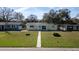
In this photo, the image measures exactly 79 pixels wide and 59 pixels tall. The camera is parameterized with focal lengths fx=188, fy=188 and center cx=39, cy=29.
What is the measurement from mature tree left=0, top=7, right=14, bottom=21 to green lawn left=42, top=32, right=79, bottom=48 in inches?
36.9

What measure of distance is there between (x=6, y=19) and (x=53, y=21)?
115 centimetres

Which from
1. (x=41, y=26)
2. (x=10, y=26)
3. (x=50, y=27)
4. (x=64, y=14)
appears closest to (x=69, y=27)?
(x=64, y=14)

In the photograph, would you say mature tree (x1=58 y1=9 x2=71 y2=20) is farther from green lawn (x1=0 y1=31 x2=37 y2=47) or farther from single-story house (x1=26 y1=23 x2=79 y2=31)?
green lawn (x1=0 y1=31 x2=37 y2=47)

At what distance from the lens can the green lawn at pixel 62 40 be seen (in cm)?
455

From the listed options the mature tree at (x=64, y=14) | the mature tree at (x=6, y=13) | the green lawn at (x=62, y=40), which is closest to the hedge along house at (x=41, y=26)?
the green lawn at (x=62, y=40)

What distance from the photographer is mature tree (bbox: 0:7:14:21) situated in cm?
454

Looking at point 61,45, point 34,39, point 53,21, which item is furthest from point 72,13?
point 34,39

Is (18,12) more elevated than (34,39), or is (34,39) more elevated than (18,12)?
(18,12)

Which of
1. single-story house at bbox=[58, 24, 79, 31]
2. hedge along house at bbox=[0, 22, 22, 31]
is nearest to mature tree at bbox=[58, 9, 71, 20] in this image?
single-story house at bbox=[58, 24, 79, 31]

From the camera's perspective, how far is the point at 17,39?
457 cm

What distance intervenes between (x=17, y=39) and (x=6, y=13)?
69cm
